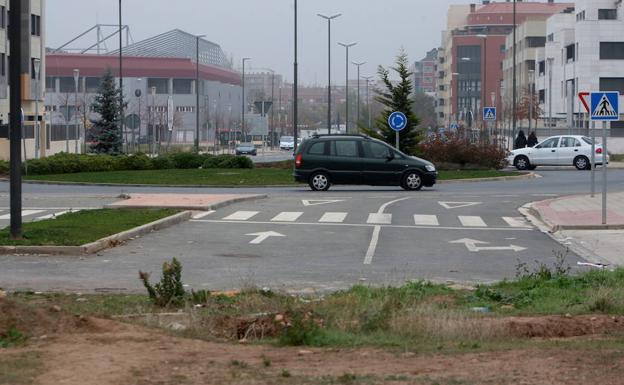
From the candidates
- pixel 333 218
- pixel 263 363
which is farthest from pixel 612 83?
pixel 263 363

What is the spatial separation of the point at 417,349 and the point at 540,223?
17.5 meters

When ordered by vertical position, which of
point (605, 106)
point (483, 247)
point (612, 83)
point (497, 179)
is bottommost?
point (483, 247)

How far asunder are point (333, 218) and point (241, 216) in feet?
6.93

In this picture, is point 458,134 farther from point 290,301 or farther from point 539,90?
point 539,90

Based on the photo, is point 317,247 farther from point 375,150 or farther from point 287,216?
point 375,150

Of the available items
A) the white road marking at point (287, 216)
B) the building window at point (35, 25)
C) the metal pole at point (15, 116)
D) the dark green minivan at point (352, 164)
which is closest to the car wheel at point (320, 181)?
the dark green minivan at point (352, 164)

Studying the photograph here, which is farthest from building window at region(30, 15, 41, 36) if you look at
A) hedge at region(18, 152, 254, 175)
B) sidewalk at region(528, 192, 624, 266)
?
sidewalk at region(528, 192, 624, 266)

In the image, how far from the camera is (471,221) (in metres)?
26.0

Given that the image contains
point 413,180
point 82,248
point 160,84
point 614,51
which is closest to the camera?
point 82,248

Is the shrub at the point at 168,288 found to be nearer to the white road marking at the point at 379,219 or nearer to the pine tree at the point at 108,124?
the white road marking at the point at 379,219

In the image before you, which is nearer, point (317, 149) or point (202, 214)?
point (202, 214)

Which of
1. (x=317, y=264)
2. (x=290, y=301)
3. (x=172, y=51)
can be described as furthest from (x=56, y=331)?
(x=172, y=51)

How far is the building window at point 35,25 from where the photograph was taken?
75438 mm

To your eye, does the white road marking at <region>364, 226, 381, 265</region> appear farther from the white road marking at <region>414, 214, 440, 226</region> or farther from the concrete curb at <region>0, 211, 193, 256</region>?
the concrete curb at <region>0, 211, 193, 256</region>
